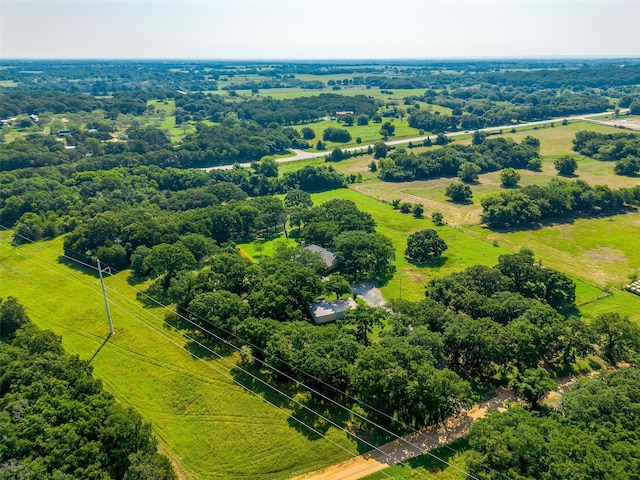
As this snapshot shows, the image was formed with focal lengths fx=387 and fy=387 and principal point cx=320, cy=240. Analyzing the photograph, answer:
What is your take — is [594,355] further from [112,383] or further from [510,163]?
[510,163]

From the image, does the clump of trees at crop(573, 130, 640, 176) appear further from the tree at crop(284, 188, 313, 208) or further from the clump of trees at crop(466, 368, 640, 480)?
the clump of trees at crop(466, 368, 640, 480)

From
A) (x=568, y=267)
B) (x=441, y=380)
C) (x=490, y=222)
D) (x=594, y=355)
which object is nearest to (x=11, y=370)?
(x=441, y=380)

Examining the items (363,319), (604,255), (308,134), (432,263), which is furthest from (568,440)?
(308,134)

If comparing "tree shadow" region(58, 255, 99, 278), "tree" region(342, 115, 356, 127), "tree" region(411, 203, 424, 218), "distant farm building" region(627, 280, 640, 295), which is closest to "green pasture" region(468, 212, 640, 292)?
"distant farm building" region(627, 280, 640, 295)

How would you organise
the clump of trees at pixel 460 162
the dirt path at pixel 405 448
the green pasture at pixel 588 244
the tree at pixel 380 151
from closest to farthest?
1. the dirt path at pixel 405 448
2. the green pasture at pixel 588 244
3. the clump of trees at pixel 460 162
4. the tree at pixel 380 151

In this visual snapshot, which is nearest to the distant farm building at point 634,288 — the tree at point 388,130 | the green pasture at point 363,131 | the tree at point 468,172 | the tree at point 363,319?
the tree at point 363,319

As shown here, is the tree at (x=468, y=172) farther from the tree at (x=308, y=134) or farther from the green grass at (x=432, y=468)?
the green grass at (x=432, y=468)
